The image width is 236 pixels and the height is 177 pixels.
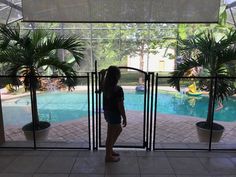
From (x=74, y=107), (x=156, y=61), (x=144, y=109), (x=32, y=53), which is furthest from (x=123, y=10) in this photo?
(x=156, y=61)

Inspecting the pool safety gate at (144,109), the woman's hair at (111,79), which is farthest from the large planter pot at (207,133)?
the woman's hair at (111,79)

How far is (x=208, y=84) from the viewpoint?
4586 mm

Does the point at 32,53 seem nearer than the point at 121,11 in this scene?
No

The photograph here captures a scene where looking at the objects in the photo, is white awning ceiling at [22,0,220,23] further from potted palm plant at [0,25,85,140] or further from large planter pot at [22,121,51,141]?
large planter pot at [22,121,51,141]

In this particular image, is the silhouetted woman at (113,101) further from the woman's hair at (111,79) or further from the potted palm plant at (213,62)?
the potted palm plant at (213,62)

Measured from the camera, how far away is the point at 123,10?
10.8 ft

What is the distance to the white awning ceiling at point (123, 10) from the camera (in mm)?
3248

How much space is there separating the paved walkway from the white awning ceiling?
1.78m

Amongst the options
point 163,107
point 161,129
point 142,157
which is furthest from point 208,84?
point 163,107

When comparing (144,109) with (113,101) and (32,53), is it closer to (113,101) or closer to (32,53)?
(113,101)

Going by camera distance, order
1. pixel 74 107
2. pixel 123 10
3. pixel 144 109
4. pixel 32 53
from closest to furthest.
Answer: pixel 123 10 < pixel 144 109 < pixel 32 53 < pixel 74 107

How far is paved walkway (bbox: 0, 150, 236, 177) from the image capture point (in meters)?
2.84

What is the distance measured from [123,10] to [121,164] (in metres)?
1.95

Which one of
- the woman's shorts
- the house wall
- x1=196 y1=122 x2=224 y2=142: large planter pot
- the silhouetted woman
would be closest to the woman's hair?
the silhouetted woman
